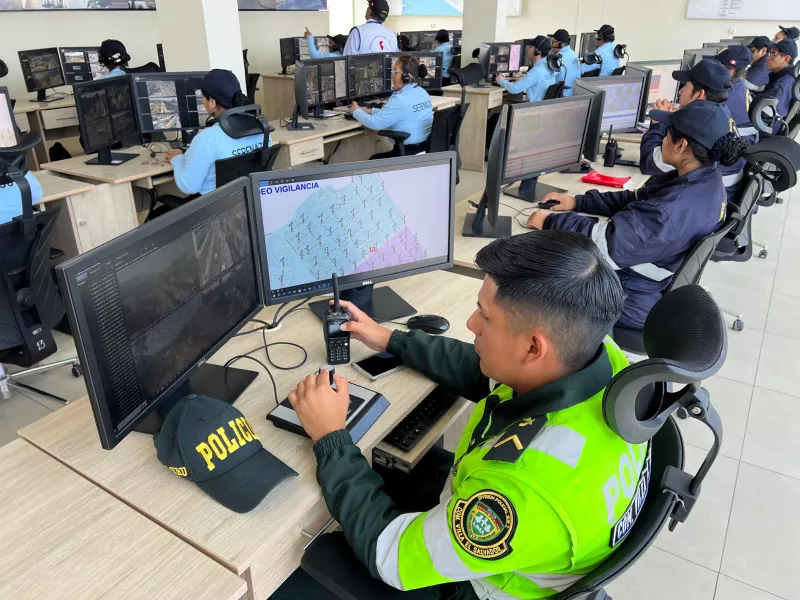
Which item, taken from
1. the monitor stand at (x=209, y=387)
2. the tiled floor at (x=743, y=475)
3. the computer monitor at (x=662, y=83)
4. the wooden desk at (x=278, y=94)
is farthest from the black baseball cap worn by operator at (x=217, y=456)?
the wooden desk at (x=278, y=94)

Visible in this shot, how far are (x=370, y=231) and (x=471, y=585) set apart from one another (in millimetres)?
895

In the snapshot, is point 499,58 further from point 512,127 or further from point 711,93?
point 512,127

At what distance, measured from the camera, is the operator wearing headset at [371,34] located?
18.9 feet

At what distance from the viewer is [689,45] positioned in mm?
8859

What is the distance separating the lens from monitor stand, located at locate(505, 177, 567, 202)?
278 cm

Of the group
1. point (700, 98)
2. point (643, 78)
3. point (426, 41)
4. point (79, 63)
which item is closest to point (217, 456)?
point (700, 98)

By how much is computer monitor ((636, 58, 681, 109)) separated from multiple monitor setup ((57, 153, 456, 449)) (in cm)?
312

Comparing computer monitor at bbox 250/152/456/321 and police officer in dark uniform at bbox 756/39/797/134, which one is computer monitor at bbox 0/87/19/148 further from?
police officer in dark uniform at bbox 756/39/797/134

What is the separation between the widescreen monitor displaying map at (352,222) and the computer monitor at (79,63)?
16.0ft

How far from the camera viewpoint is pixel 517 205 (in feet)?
8.91

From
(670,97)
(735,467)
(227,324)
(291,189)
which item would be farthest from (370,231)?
(670,97)

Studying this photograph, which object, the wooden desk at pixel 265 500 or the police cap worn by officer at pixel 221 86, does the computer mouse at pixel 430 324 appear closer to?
the wooden desk at pixel 265 500

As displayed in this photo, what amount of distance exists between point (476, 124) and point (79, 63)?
373 cm

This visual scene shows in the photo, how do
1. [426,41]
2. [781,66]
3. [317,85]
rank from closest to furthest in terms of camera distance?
[317,85] → [781,66] → [426,41]
